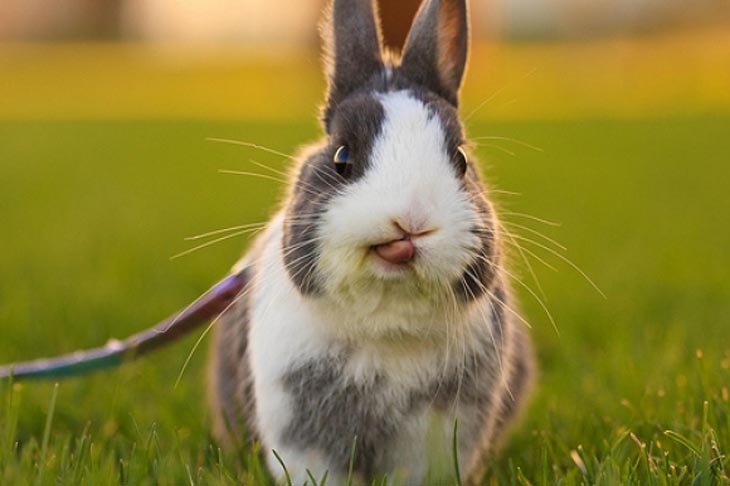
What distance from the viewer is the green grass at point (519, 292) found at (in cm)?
284

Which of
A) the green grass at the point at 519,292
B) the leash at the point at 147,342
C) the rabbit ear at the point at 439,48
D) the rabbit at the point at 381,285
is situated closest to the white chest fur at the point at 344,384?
the rabbit at the point at 381,285

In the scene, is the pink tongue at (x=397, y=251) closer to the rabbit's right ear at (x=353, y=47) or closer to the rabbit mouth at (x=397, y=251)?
the rabbit mouth at (x=397, y=251)

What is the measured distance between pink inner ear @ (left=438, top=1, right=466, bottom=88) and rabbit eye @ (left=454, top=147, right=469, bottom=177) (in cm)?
32

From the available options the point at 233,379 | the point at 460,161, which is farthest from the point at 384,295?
the point at 233,379

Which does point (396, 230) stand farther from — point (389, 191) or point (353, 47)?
point (353, 47)

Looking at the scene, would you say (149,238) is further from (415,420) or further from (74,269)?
(415,420)

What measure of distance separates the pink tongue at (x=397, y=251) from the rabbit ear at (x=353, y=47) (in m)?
0.69

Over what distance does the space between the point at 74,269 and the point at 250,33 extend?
39.8 metres

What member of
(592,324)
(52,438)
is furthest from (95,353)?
(592,324)

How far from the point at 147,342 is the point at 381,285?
1226mm

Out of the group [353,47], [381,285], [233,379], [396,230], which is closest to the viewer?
[396,230]

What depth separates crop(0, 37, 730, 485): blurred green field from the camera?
2.86m

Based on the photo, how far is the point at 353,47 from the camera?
2988 mm

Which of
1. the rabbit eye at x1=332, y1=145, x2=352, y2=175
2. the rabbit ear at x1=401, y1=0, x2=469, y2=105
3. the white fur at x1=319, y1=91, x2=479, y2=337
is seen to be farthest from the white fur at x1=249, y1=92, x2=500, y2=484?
the rabbit ear at x1=401, y1=0, x2=469, y2=105
